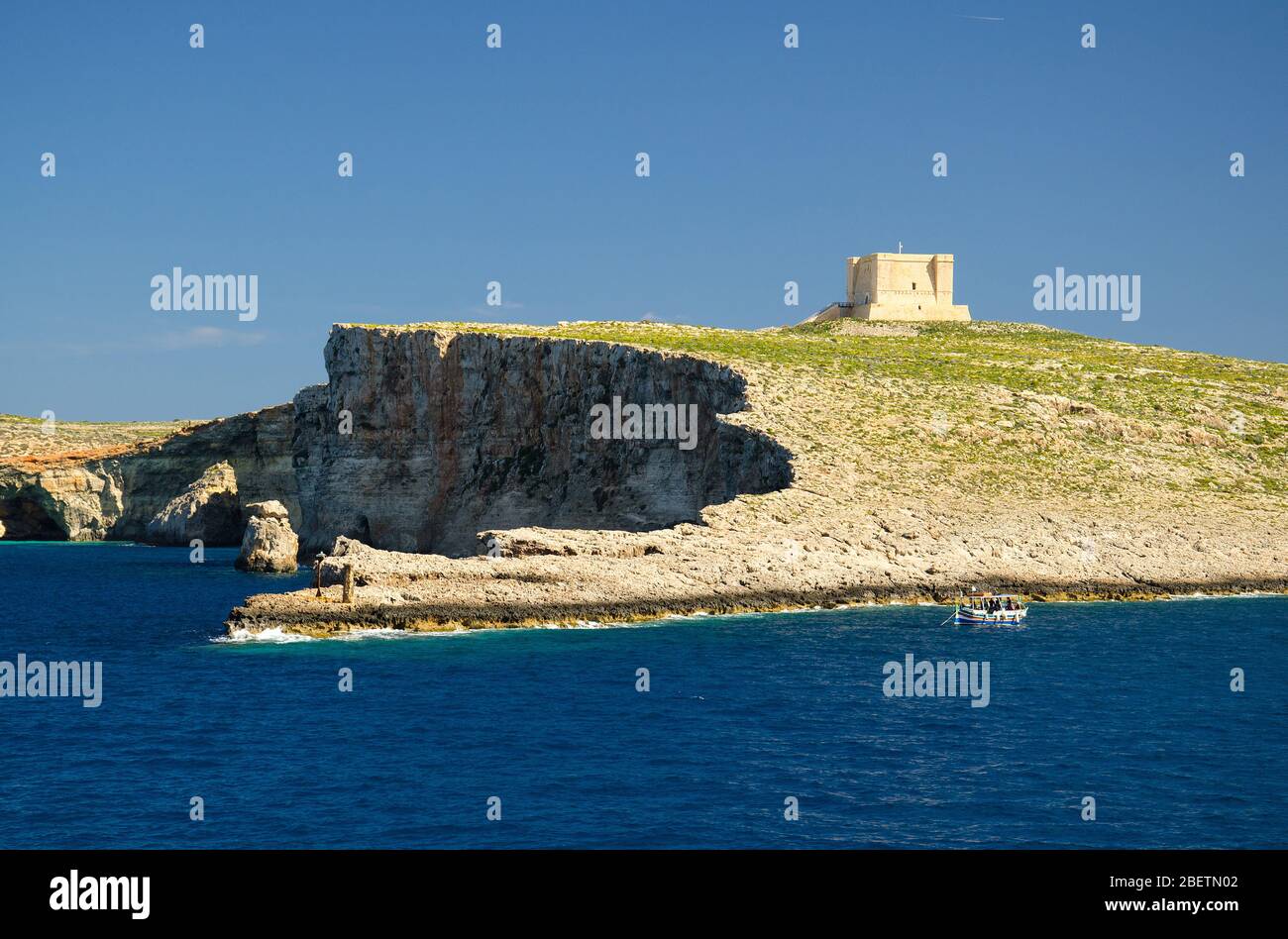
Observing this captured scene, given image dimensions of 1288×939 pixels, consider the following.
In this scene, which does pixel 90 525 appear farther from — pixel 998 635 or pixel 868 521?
pixel 998 635

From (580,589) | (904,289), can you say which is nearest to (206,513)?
(904,289)

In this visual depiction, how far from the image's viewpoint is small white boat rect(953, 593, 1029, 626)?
5809 cm

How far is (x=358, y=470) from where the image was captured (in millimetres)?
101250

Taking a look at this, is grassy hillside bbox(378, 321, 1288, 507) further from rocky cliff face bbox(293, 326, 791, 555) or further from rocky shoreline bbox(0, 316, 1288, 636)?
rocky cliff face bbox(293, 326, 791, 555)

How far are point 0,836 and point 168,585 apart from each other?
56.7 meters

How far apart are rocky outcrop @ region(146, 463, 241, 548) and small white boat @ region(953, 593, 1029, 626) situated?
87.9 m

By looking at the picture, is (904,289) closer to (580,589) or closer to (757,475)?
Result: (757,475)

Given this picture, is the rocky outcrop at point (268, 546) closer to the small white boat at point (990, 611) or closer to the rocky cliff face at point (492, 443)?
the rocky cliff face at point (492, 443)

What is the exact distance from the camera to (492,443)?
96875 millimetres

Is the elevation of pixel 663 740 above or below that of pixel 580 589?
below

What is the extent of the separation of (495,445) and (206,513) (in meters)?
45.4

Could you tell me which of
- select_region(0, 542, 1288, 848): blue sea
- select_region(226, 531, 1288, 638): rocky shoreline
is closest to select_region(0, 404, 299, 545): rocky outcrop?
select_region(226, 531, 1288, 638): rocky shoreline

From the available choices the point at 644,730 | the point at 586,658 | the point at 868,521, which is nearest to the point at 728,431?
the point at 868,521

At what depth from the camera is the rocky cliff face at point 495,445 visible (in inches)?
3297
